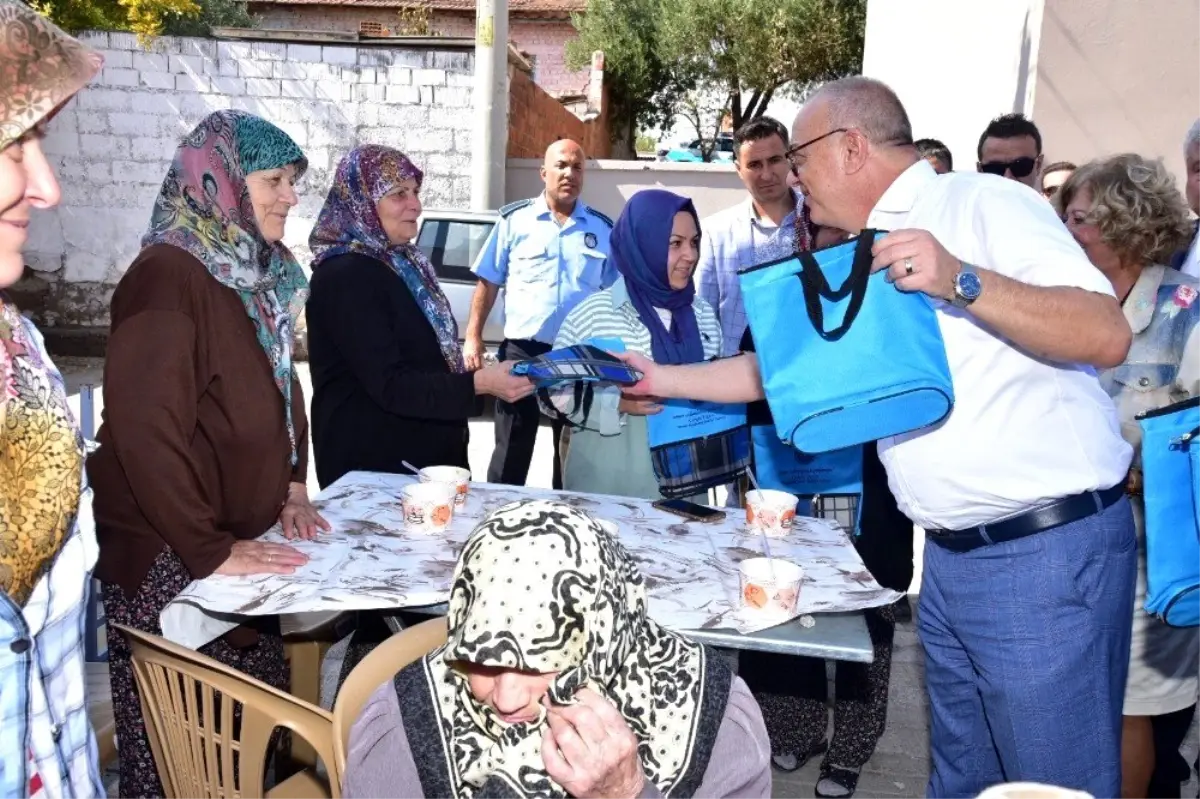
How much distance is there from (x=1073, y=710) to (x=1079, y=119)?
5.47m

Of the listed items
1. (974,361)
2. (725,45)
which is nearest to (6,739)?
(974,361)

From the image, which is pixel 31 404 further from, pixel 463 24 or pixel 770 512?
pixel 463 24

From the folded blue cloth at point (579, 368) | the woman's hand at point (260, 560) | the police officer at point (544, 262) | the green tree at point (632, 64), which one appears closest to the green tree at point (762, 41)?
the green tree at point (632, 64)

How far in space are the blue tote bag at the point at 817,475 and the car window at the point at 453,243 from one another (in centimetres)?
510

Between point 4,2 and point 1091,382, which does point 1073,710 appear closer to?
point 1091,382

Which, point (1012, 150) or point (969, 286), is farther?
point (1012, 150)

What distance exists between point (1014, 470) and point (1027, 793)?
1.14 meters

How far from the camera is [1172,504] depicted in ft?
6.98

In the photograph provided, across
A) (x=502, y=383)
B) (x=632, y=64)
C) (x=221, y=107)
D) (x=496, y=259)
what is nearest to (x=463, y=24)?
(x=632, y=64)

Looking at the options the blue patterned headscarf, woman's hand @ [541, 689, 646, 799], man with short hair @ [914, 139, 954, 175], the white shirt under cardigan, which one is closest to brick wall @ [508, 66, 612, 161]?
man with short hair @ [914, 139, 954, 175]

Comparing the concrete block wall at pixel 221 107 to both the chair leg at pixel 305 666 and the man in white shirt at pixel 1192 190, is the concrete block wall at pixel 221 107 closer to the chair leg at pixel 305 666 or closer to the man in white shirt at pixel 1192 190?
the chair leg at pixel 305 666

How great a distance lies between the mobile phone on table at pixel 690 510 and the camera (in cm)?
274

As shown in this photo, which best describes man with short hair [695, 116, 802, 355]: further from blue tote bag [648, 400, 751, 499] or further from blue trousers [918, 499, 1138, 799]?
blue trousers [918, 499, 1138, 799]

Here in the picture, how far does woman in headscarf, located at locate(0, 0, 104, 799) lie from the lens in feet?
4.53
